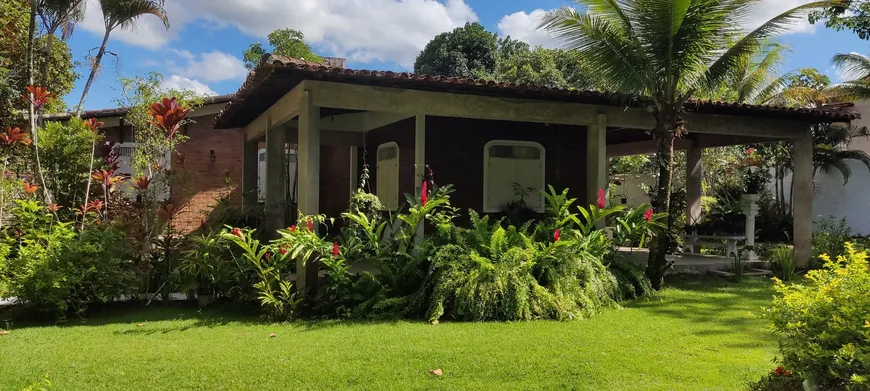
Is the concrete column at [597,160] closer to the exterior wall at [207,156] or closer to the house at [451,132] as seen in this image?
the house at [451,132]

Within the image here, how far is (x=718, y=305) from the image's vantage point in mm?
7398

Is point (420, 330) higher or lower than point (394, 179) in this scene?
lower

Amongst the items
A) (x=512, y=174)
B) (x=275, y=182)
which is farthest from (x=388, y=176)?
(x=512, y=174)

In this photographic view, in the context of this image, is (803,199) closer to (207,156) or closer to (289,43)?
(207,156)

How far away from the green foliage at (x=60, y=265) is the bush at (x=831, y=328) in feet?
22.0

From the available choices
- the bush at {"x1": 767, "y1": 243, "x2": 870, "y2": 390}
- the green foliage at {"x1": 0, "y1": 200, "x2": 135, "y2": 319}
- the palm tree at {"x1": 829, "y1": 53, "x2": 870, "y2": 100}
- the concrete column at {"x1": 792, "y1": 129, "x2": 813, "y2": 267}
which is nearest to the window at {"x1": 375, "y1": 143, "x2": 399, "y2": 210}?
the green foliage at {"x1": 0, "y1": 200, "x2": 135, "y2": 319}

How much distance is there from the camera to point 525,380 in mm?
4230

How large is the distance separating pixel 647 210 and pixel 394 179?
15.0 feet

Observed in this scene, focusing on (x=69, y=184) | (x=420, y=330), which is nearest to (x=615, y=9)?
(x=420, y=330)

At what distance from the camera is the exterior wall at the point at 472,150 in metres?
9.91

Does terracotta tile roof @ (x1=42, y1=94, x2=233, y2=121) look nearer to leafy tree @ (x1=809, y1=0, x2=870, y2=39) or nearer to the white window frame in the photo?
the white window frame

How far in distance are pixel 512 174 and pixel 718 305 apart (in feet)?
13.7

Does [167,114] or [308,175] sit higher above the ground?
[167,114]

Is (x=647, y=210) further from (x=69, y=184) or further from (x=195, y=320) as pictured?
(x=69, y=184)
